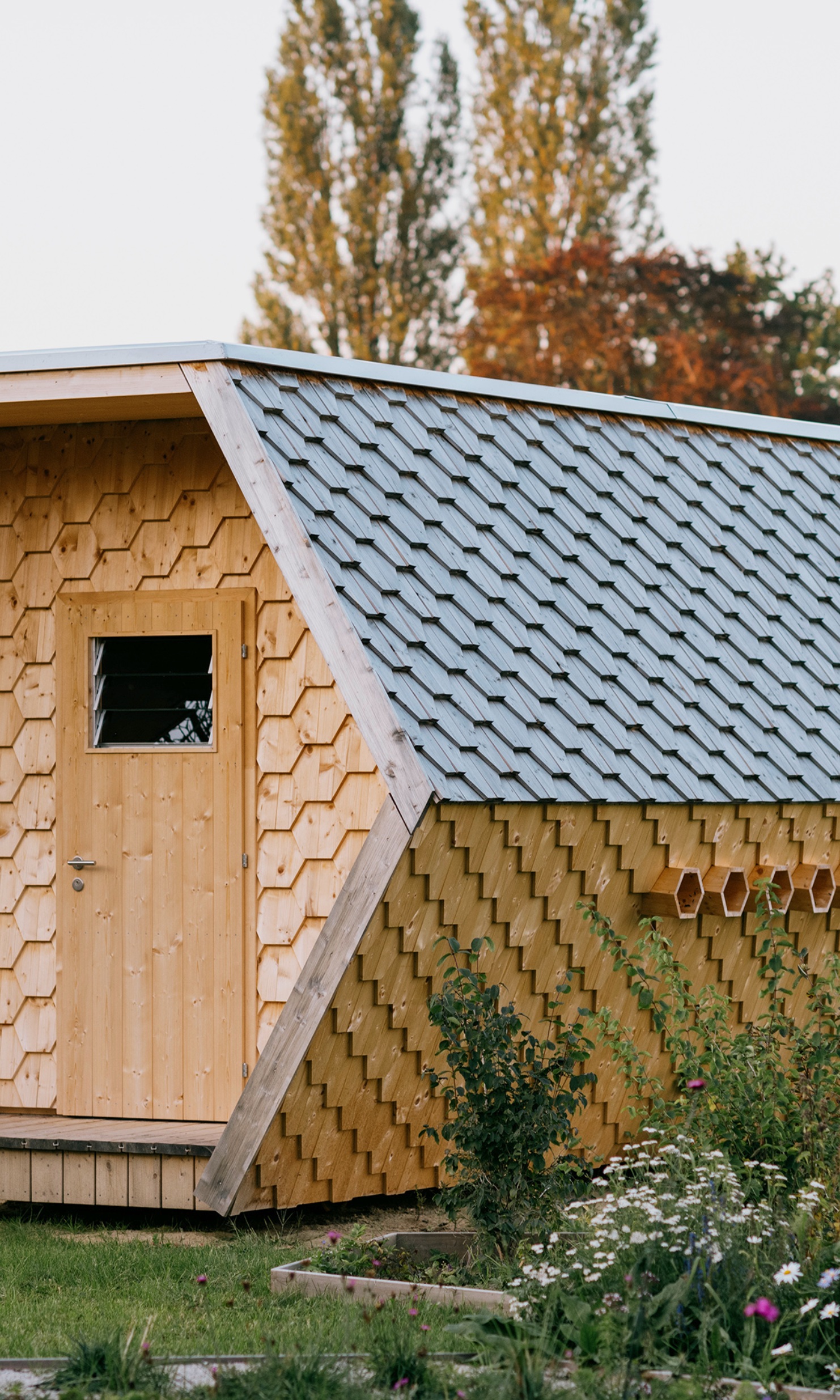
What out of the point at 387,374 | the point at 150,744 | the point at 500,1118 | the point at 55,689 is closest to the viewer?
the point at 500,1118

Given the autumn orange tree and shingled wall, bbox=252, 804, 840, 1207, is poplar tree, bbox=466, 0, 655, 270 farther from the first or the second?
shingled wall, bbox=252, 804, 840, 1207

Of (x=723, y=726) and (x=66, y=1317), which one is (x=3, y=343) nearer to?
(x=723, y=726)

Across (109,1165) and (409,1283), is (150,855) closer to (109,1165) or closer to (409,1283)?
(109,1165)

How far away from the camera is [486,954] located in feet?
21.9

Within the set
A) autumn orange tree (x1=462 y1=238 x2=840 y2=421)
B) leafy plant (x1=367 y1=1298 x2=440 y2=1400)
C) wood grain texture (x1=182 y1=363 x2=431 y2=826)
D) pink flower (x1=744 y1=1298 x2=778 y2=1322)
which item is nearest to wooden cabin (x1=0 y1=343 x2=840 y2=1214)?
wood grain texture (x1=182 y1=363 x2=431 y2=826)

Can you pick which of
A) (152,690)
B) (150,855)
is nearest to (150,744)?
(152,690)

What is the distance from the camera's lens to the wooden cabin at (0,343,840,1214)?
6.39 meters

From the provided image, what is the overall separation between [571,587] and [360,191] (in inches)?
1219

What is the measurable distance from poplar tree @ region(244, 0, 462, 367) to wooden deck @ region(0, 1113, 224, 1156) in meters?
29.9

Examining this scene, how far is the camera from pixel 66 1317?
5199mm

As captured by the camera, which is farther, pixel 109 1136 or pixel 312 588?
pixel 109 1136

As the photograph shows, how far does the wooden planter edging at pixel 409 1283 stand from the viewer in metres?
5.05

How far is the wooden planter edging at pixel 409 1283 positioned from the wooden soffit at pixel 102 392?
11.4 feet

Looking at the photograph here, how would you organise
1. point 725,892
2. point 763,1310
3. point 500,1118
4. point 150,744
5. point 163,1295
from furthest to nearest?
point 150,744, point 725,892, point 500,1118, point 163,1295, point 763,1310
